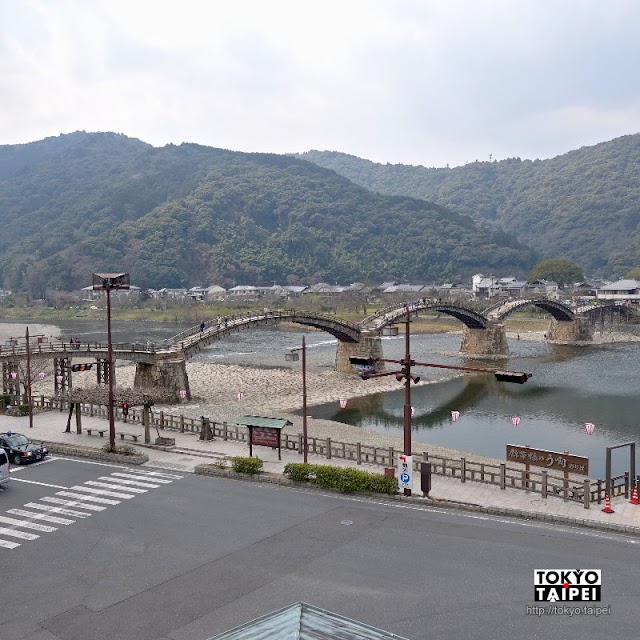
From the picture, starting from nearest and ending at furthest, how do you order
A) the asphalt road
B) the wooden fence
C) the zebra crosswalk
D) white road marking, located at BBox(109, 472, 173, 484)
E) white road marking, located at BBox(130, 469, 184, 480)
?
1. the asphalt road
2. the zebra crosswalk
3. the wooden fence
4. white road marking, located at BBox(109, 472, 173, 484)
5. white road marking, located at BBox(130, 469, 184, 480)

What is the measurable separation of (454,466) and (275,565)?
11.4 meters

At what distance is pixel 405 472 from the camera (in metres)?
18.8

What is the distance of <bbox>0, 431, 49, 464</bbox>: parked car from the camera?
23.4 meters

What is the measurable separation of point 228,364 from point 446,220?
139326 mm

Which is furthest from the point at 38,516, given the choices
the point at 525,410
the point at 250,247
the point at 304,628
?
the point at 250,247

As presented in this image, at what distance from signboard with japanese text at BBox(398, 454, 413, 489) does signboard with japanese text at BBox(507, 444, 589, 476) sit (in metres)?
3.76

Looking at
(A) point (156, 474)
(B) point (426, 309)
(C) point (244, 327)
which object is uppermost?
(B) point (426, 309)

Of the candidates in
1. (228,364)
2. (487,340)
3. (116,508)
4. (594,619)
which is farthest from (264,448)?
(487,340)

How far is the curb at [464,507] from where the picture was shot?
1605cm

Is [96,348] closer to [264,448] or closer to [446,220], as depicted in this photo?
[264,448]

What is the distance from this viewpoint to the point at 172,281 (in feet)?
513

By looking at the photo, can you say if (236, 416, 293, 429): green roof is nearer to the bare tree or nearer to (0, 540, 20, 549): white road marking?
the bare tree

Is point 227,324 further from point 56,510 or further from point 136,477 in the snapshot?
point 56,510

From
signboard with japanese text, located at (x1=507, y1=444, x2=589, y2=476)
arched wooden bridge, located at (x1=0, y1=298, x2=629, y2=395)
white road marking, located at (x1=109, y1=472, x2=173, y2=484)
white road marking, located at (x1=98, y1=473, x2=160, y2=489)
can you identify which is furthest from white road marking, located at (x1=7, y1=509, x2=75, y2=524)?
signboard with japanese text, located at (x1=507, y1=444, x2=589, y2=476)
